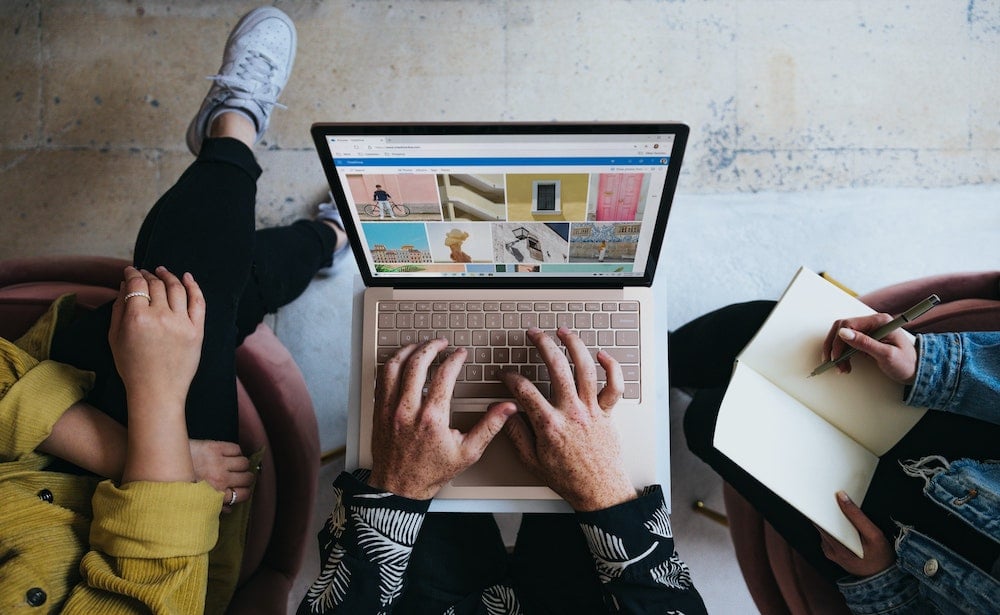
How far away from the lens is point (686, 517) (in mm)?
1485

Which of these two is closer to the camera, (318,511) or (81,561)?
(81,561)

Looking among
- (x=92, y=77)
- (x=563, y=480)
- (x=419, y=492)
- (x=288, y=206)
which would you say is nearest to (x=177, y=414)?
(x=419, y=492)

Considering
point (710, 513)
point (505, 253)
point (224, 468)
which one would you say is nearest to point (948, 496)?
point (710, 513)

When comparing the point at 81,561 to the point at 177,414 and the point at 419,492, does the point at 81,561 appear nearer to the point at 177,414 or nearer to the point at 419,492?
the point at 177,414

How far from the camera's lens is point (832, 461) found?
3.24 ft

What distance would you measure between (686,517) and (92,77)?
1996 millimetres

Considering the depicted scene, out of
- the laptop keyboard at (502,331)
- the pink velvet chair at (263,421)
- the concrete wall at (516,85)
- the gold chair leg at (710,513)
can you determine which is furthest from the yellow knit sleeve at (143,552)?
the gold chair leg at (710,513)

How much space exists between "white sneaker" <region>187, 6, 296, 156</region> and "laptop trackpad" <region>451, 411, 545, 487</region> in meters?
0.93

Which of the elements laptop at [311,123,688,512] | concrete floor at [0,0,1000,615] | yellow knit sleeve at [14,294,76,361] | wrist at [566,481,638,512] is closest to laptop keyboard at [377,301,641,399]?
laptop at [311,123,688,512]

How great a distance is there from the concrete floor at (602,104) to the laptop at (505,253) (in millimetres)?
683

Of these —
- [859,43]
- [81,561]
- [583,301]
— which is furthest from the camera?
[859,43]

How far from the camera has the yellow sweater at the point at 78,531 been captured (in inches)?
31.9

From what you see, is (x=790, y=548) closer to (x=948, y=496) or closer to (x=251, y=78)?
(x=948, y=496)

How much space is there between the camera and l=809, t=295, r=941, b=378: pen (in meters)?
0.79
